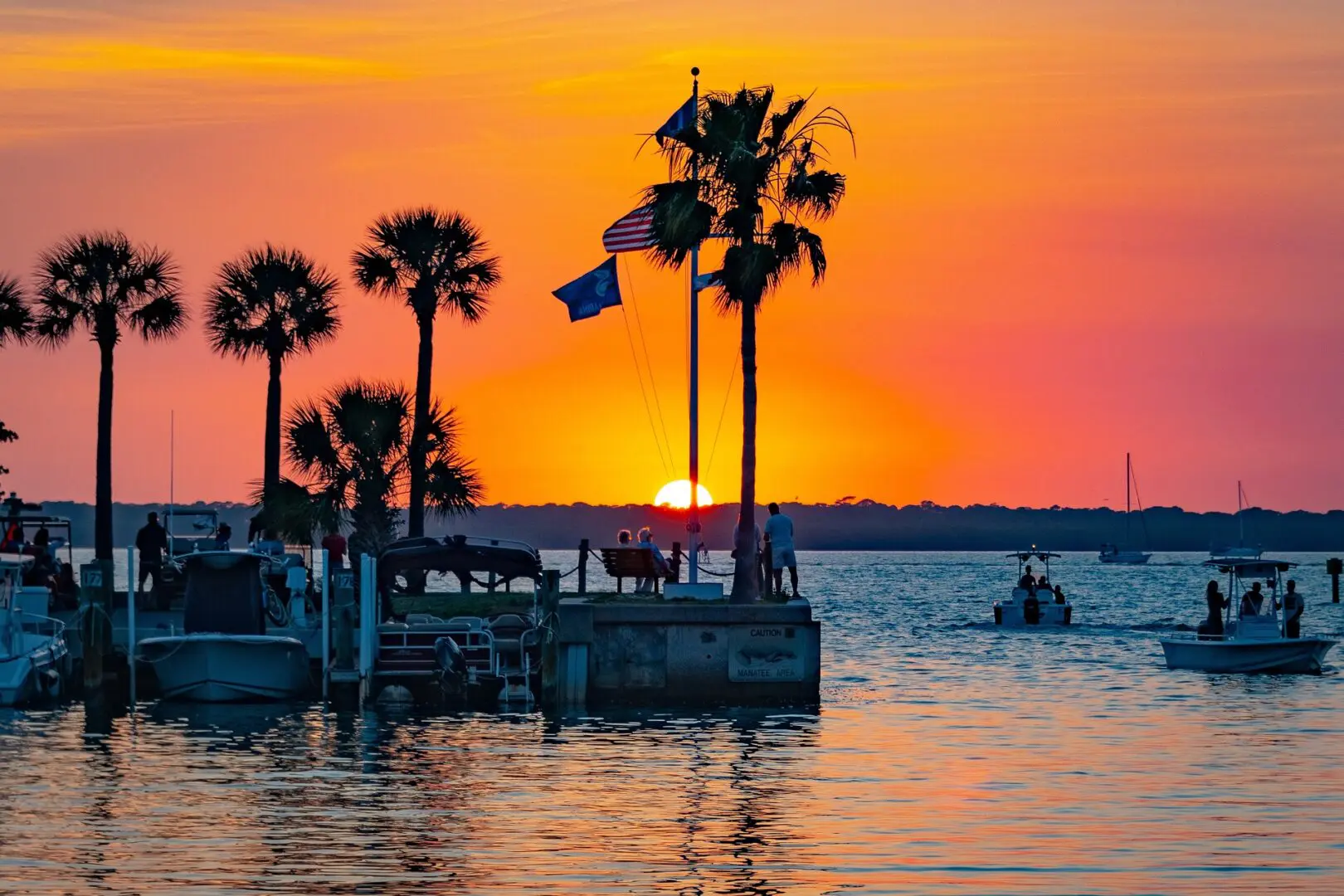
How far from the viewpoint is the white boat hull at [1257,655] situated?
51500 millimetres

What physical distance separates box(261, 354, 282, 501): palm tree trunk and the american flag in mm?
24897

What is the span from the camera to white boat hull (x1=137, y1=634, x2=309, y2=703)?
132ft

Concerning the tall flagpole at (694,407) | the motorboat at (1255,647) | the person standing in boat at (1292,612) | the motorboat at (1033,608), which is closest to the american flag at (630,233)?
the tall flagpole at (694,407)

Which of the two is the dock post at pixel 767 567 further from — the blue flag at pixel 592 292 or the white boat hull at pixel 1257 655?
the white boat hull at pixel 1257 655

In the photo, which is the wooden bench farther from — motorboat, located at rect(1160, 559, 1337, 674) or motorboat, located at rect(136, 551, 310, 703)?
motorboat, located at rect(1160, 559, 1337, 674)

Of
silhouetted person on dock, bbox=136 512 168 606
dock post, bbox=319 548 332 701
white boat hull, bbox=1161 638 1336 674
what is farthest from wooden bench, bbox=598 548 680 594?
white boat hull, bbox=1161 638 1336 674

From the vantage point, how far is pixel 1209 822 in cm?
2600

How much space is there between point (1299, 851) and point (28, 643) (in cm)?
2671

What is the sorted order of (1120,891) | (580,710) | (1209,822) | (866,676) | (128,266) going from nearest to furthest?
(1120,891) < (1209,822) < (580,710) < (866,676) < (128,266)

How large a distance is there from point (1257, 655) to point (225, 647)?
26.1 metres

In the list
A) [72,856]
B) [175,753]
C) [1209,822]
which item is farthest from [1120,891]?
[175,753]

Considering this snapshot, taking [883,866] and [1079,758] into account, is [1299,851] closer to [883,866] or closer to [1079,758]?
[883,866]

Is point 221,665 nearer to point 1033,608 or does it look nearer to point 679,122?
point 679,122

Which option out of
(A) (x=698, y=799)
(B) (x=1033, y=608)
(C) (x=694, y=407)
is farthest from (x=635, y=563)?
(B) (x=1033, y=608)
